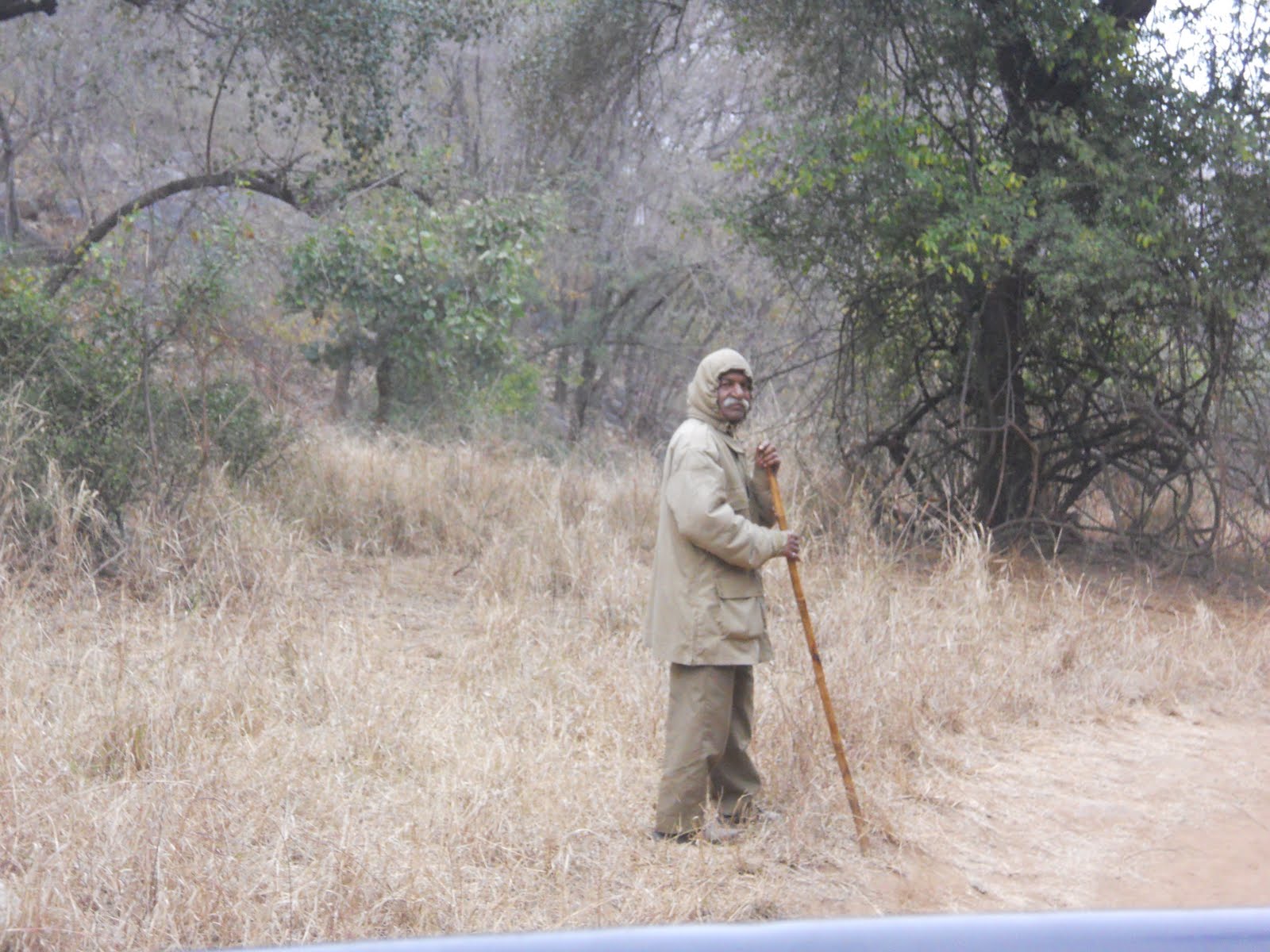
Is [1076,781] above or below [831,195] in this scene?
below

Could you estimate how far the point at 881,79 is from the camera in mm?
10031

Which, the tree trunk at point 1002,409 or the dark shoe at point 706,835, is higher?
the tree trunk at point 1002,409

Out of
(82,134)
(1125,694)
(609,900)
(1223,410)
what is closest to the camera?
(609,900)

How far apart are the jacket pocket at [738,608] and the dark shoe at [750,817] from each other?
0.71 meters

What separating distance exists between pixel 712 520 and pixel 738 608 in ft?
1.11

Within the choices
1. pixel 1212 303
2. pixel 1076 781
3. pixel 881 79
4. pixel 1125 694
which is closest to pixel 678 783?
pixel 1076 781

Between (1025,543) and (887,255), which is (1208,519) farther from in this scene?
(887,255)

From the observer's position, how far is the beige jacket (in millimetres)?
4250

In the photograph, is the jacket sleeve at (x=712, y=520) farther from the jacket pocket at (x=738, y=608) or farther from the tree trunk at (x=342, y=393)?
the tree trunk at (x=342, y=393)

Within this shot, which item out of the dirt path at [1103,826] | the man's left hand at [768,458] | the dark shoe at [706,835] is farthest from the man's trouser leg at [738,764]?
the man's left hand at [768,458]

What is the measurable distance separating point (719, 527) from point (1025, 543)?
22.6 feet

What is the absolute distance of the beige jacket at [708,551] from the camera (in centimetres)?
425

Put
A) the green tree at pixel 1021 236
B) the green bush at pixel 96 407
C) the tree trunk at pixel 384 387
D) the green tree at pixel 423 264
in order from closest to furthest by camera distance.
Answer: the green bush at pixel 96 407 < the green tree at pixel 1021 236 < the green tree at pixel 423 264 < the tree trunk at pixel 384 387

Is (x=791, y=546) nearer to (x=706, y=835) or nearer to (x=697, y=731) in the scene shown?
(x=697, y=731)
